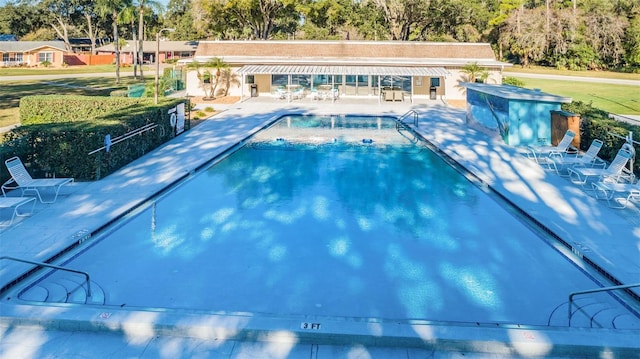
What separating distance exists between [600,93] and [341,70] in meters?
20.7

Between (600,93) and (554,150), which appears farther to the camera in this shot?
(600,93)

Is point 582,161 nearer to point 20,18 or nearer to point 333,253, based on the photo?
point 333,253

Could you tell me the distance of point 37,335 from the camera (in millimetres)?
6488

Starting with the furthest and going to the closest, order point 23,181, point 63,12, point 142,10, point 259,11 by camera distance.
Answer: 1. point 63,12
2. point 259,11
3. point 142,10
4. point 23,181

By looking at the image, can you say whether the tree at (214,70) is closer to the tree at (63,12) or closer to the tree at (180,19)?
the tree at (180,19)

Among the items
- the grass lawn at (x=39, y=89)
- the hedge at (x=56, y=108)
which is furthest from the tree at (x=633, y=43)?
the hedge at (x=56, y=108)

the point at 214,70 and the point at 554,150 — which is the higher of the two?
the point at 214,70

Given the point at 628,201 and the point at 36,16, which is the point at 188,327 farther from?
the point at 36,16

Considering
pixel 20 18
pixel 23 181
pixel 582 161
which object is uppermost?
pixel 20 18

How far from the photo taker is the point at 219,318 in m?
6.62

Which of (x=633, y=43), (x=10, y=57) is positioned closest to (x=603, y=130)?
(x=633, y=43)

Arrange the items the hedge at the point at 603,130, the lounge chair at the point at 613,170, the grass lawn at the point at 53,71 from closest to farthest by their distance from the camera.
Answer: the lounge chair at the point at 613,170
the hedge at the point at 603,130
the grass lawn at the point at 53,71

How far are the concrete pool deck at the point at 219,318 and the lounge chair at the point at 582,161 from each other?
0.51 metres

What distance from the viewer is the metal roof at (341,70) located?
107 ft
